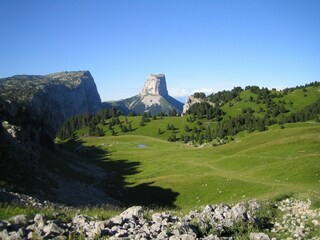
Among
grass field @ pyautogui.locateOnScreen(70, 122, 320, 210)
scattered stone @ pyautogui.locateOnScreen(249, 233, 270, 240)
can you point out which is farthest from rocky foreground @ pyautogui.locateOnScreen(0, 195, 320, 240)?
grass field @ pyautogui.locateOnScreen(70, 122, 320, 210)

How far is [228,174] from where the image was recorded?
6969 centimetres

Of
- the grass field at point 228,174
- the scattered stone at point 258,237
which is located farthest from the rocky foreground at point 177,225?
the grass field at point 228,174

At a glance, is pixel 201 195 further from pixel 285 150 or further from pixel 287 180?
pixel 285 150

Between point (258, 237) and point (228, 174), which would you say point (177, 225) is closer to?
point (258, 237)

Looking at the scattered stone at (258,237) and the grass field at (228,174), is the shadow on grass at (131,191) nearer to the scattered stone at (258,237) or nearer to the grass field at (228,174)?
the grass field at (228,174)

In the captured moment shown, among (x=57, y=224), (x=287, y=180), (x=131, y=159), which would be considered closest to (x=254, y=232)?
(x=57, y=224)

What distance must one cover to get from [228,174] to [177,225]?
5491 cm

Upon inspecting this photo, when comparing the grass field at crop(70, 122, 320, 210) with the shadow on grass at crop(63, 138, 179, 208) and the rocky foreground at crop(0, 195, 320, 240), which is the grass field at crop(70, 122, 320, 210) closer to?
the shadow on grass at crop(63, 138, 179, 208)

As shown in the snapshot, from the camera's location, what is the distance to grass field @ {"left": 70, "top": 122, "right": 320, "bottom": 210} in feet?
174

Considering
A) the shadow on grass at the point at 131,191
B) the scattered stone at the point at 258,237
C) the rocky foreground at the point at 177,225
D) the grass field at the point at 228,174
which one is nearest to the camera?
the rocky foreground at the point at 177,225

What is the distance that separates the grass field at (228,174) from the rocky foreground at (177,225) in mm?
9891

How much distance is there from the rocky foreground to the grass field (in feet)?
32.5

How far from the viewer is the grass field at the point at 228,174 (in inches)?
2085

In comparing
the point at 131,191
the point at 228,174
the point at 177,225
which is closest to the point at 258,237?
the point at 177,225
